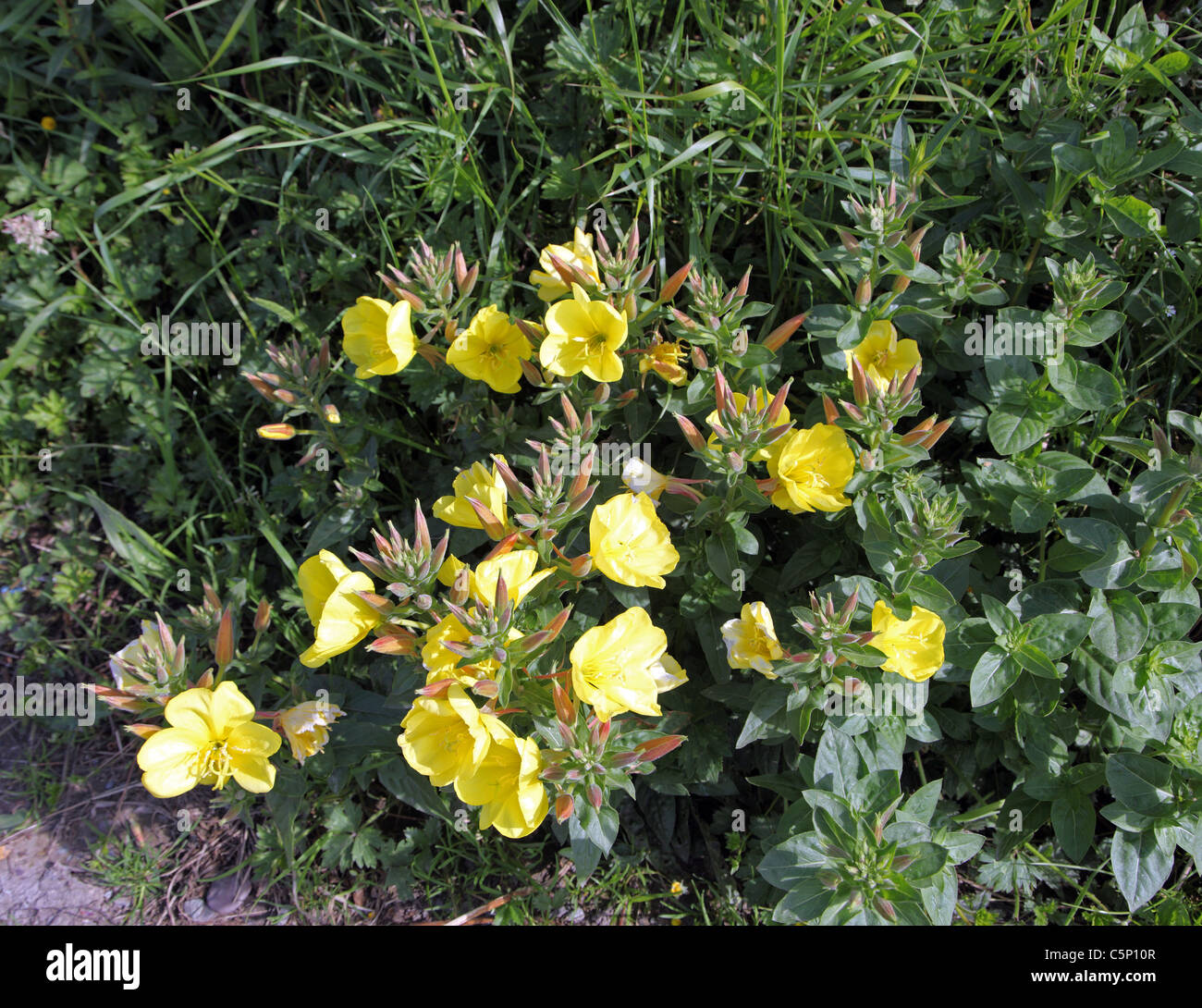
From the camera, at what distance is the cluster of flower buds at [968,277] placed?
99.5 inches

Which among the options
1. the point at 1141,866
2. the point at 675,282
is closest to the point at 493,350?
the point at 675,282

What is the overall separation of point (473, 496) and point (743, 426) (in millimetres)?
742

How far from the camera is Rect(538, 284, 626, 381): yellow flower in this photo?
2379mm

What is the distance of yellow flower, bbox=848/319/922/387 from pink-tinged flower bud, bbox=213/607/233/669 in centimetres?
189

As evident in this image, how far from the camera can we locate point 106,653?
336 cm

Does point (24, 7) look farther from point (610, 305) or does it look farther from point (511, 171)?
point (610, 305)

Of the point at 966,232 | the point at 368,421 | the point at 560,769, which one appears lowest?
the point at 560,769

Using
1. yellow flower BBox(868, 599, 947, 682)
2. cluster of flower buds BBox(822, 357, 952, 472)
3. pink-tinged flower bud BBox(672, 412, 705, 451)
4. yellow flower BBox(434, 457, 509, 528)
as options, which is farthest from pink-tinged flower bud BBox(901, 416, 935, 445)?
yellow flower BBox(434, 457, 509, 528)

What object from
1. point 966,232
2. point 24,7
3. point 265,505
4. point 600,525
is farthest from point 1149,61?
point 24,7

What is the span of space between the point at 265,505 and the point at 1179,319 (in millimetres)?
3356

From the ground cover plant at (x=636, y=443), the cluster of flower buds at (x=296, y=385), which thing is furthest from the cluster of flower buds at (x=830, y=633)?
the cluster of flower buds at (x=296, y=385)

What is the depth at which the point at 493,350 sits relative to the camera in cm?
263

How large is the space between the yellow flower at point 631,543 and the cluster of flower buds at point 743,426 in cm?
25
